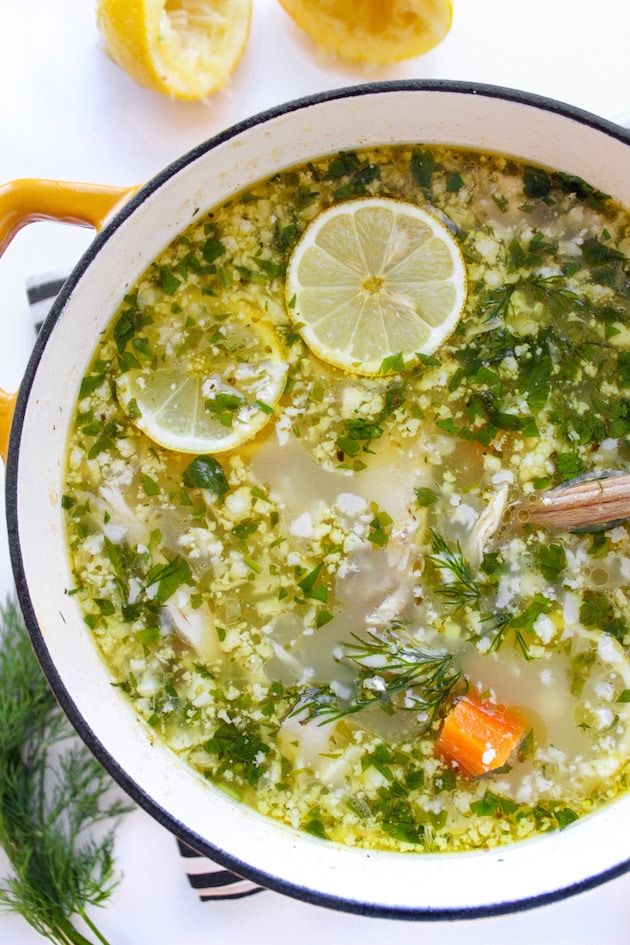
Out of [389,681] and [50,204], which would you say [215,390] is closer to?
[50,204]

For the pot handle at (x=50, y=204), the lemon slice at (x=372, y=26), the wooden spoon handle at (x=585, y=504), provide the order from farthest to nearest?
the lemon slice at (x=372, y=26), the wooden spoon handle at (x=585, y=504), the pot handle at (x=50, y=204)

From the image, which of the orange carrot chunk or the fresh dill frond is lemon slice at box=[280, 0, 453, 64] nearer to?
the fresh dill frond

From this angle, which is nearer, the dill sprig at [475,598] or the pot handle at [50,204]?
the pot handle at [50,204]

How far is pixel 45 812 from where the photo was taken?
1935 millimetres

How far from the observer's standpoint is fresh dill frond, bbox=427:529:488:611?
1701mm

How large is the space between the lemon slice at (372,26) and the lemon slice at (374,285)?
1.35ft

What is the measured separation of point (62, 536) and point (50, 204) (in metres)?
0.60

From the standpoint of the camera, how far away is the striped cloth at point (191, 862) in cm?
183

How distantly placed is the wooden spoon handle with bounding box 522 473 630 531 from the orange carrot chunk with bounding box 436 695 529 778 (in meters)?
0.36

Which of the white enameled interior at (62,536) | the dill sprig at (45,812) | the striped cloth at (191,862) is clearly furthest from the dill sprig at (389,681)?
the dill sprig at (45,812)

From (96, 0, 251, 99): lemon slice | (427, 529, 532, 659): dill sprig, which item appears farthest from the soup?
(96, 0, 251, 99): lemon slice

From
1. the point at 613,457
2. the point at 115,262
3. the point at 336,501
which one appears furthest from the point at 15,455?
the point at 613,457

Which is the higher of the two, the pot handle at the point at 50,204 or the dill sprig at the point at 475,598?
the pot handle at the point at 50,204

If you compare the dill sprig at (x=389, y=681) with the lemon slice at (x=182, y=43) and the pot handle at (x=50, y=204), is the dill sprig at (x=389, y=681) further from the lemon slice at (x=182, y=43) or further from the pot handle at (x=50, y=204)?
the lemon slice at (x=182, y=43)
